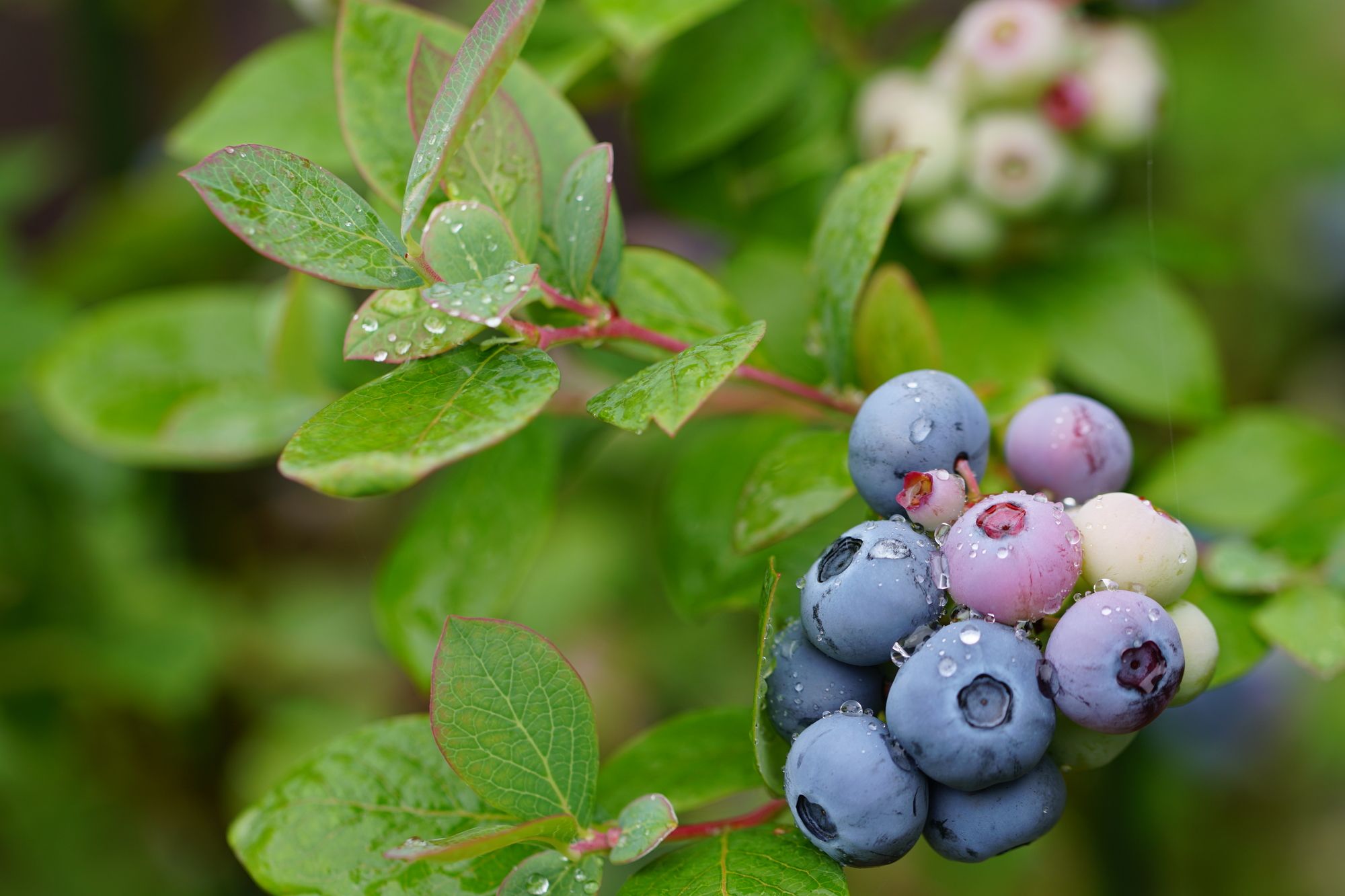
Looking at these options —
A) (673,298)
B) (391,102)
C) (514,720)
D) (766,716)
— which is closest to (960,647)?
(766,716)

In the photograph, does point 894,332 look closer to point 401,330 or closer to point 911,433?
point 911,433

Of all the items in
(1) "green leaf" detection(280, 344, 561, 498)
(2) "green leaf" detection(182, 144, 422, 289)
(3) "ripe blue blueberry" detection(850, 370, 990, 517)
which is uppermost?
(2) "green leaf" detection(182, 144, 422, 289)

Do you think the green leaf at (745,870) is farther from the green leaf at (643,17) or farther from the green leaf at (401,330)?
the green leaf at (643,17)

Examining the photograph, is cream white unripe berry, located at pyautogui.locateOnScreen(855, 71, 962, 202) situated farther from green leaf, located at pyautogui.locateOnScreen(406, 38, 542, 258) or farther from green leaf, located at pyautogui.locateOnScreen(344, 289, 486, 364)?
green leaf, located at pyautogui.locateOnScreen(344, 289, 486, 364)

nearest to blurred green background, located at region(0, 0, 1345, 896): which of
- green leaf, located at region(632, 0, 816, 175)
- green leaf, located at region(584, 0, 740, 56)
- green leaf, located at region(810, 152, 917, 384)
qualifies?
green leaf, located at region(632, 0, 816, 175)

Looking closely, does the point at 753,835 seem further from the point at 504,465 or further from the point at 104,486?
the point at 104,486
